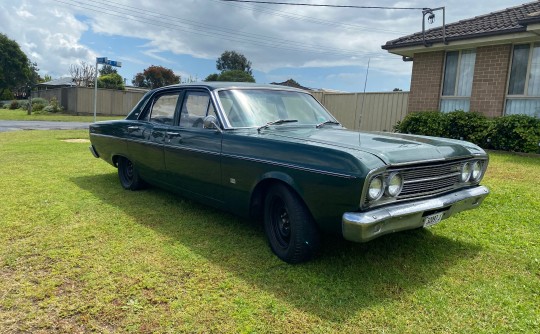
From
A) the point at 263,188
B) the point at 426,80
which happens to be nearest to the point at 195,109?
the point at 263,188

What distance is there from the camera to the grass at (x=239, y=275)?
259 centimetres

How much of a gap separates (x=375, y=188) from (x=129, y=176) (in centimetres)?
424

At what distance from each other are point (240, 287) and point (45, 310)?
4.35 ft

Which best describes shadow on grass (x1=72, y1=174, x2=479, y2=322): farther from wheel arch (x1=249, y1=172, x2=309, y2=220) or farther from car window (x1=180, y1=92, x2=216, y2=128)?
car window (x1=180, y1=92, x2=216, y2=128)

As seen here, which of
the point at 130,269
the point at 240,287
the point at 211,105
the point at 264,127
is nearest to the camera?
the point at 240,287

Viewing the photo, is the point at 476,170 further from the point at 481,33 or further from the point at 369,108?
the point at 369,108

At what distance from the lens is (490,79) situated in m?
11.3

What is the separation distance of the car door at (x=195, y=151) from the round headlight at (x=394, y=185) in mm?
1697

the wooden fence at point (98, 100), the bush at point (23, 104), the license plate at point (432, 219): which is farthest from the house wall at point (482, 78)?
the bush at point (23, 104)

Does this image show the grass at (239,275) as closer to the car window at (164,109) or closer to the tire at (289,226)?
the tire at (289,226)

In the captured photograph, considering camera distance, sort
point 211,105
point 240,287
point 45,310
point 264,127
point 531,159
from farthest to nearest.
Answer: point 531,159 < point 211,105 < point 264,127 < point 240,287 < point 45,310

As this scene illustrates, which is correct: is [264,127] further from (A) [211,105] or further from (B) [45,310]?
(B) [45,310]

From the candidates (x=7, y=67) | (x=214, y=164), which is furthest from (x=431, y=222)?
(x=7, y=67)

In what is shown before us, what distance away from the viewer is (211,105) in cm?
423
